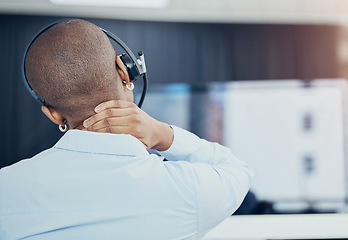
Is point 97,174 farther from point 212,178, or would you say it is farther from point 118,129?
point 212,178

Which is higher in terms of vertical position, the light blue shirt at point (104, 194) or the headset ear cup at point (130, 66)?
the headset ear cup at point (130, 66)

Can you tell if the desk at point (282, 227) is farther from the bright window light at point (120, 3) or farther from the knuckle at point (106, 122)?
the knuckle at point (106, 122)

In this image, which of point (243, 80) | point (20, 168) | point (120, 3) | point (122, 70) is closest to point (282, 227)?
point (243, 80)

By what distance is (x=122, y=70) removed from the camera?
2.45ft

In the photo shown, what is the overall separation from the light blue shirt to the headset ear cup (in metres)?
→ 0.20

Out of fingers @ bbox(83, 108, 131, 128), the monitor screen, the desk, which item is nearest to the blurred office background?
the monitor screen

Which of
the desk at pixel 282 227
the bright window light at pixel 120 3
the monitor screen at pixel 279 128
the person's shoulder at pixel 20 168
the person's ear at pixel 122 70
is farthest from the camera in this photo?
the monitor screen at pixel 279 128

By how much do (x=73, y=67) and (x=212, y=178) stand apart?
0.36 meters

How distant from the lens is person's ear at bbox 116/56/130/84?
2.41 ft

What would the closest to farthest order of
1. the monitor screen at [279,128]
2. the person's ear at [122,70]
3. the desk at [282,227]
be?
the person's ear at [122,70], the desk at [282,227], the monitor screen at [279,128]

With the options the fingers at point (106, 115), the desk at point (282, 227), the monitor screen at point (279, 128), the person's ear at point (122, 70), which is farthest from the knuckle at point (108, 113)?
the monitor screen at point (279, 128)

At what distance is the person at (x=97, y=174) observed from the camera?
2.04ft

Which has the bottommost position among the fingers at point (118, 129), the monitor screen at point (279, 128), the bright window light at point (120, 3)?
the monitor screen at point (279, 128)

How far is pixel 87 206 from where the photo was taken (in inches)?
24.7
